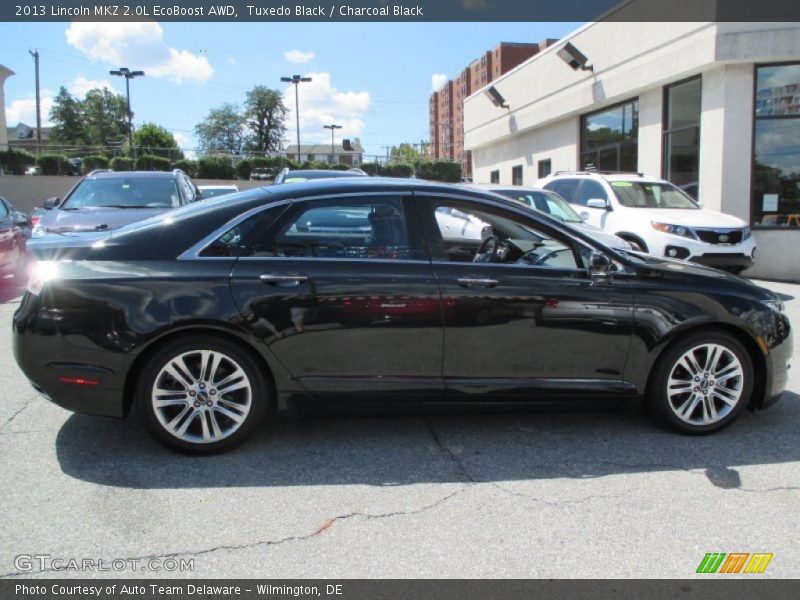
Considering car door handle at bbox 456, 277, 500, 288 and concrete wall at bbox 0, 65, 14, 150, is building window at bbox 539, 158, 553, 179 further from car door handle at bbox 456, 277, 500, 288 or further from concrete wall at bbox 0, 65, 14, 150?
concrete wall at bbox 0, 65, 14, 150

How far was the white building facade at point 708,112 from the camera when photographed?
12.2m

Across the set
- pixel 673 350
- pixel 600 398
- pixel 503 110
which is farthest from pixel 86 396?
pixel 503 110

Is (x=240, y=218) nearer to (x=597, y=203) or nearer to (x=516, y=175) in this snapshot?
(x=597, y=203)

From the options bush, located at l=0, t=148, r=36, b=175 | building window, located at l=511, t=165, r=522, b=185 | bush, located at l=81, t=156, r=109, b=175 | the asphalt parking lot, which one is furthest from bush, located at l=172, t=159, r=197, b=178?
the asphalt parking lot

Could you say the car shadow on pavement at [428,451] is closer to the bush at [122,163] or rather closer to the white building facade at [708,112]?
the white building facade at [708,112]

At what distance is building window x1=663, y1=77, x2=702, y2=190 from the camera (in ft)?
44.0

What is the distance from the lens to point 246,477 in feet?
12.1

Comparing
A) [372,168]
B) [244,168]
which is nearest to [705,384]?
[244,168]

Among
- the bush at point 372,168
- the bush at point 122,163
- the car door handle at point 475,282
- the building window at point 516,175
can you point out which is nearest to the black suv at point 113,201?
the car door handle at point 475,282

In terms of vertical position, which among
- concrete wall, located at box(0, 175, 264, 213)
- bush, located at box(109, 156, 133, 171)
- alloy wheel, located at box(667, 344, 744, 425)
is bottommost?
alloy wheel, located at box(667, 344, 744, 425)

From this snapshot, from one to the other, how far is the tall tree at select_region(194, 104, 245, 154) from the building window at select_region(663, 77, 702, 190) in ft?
287

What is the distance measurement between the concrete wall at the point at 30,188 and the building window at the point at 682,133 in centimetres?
2617

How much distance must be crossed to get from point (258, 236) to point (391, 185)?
0.91 meters

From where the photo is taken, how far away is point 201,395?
3.84 meters
